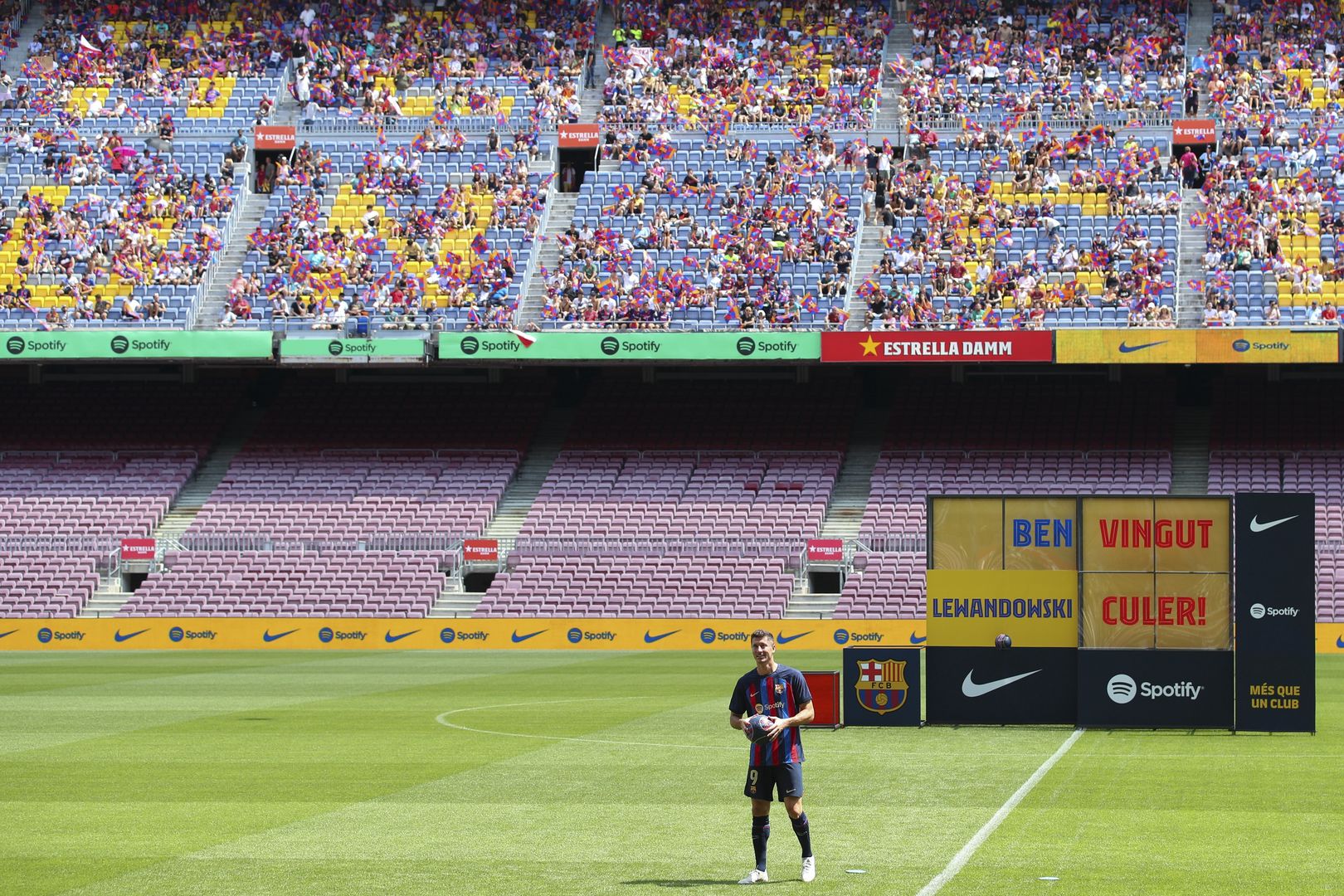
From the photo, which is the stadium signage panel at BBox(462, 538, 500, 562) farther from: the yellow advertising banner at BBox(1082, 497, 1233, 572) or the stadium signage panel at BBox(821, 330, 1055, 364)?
the yellow advertising banner at BBox(1082, 497, 1233, 572)

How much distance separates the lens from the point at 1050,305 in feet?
156

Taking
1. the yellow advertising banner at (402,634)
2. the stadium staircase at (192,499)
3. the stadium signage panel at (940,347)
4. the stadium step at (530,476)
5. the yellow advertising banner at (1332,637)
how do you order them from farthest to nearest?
1. the stadium step at (530,476)
2. the stadium signage panel at (940,347)
3. the stadium staircase at (192,499)
4. the yellow advertising banner at (402,634)
5. the yellow advertising banner at (1332,637)

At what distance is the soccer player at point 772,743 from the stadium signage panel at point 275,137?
45.6m

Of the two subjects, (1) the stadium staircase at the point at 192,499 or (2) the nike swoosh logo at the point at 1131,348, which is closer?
(2) the nike swoosh logo at the point at 1131,348

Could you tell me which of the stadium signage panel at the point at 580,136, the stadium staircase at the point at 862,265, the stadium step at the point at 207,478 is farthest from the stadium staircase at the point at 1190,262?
the stadium step at the point at 207,478

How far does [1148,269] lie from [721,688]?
23011mm

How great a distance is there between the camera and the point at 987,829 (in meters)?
15.3

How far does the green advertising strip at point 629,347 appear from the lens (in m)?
46.8

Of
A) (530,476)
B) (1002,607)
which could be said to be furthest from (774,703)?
(530,476)

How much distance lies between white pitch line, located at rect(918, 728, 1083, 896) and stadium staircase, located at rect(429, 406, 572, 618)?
83.5 feet

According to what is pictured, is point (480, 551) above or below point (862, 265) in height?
below

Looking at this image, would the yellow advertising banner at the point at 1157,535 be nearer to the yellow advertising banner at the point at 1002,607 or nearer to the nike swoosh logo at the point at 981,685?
the yellow advertising banner at the point at 1002,607

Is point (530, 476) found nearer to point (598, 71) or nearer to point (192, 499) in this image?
point (192, 499)

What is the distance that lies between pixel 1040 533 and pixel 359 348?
27.9 meters
